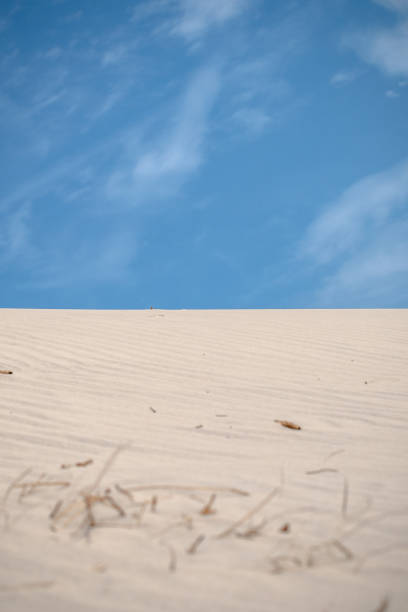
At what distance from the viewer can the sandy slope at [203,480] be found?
1.40 metres

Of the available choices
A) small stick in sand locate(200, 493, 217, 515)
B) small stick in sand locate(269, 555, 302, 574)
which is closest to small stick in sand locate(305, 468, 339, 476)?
small stick in sand locate(200, 493, 217, 515)

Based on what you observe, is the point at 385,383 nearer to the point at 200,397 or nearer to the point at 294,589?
the point at 200,397

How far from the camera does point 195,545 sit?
1.63 metres

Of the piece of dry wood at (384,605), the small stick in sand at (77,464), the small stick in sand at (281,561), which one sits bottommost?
the piece of dry wood at (384,605)

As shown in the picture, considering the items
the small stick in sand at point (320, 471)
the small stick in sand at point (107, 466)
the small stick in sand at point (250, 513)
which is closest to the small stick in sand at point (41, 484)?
the small stick in sand at point (107, 466)

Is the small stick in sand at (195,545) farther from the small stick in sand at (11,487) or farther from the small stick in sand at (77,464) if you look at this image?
the small stick in sand at (77,464)

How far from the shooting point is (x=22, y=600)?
1342mm

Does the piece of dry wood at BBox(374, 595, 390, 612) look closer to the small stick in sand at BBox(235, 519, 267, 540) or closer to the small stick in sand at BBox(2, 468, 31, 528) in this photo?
the small stick in sand at BBox(235, 519, 267, 540)

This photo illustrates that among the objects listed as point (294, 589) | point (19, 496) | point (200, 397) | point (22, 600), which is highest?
point (200, 397)

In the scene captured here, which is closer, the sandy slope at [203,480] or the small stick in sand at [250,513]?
the sandy slope at [203,480]

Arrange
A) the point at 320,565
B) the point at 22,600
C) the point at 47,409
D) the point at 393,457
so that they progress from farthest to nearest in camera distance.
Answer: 1. the point at 47,409
2. the point at 393,457
3. the point at 320,565
4. the point at 22,600

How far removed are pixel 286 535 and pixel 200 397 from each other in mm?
2247

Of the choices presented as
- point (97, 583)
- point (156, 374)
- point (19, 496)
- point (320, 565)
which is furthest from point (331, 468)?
point (156, 374)

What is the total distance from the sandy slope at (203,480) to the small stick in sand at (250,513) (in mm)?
18
